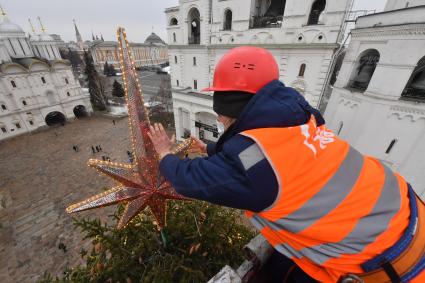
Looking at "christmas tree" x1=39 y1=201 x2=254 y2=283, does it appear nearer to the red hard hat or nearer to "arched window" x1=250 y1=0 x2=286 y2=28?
the red hard hat

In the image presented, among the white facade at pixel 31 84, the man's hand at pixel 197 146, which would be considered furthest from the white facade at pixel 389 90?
the white facade at pixel 31 84

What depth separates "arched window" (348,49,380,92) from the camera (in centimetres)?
1108

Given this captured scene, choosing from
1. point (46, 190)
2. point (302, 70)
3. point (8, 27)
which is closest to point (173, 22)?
point (302, 70)

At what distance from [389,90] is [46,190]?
26.2 meters

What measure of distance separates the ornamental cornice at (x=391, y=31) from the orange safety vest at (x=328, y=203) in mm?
11307

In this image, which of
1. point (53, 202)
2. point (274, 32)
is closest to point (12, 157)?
point (53, 202)

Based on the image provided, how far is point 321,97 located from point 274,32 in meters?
5.97

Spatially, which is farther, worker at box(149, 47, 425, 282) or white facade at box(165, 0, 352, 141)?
white facade at box(165, 0, 352, 141)

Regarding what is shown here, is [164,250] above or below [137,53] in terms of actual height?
below

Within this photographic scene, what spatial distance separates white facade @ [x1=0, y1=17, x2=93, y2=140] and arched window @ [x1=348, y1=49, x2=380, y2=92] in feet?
124

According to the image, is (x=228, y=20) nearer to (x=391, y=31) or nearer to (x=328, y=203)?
(x=391, y=31)

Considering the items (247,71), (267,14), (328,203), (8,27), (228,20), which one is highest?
(267,14)

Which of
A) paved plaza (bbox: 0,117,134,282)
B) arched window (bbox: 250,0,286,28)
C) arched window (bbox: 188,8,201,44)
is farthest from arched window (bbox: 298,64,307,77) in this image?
paved plaza (bbox: 0,117,134,282)

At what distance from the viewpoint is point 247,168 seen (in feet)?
5.20
